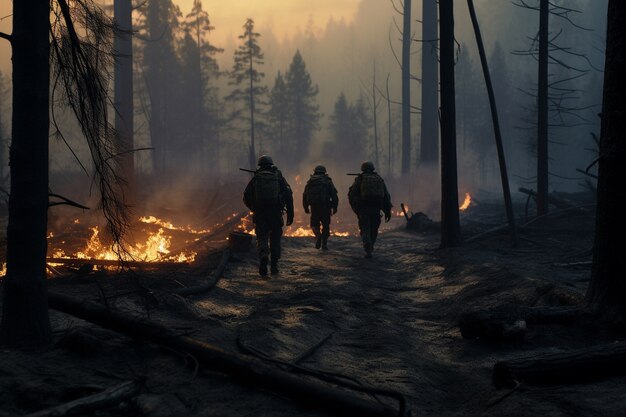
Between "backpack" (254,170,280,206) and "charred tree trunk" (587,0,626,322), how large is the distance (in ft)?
20.8

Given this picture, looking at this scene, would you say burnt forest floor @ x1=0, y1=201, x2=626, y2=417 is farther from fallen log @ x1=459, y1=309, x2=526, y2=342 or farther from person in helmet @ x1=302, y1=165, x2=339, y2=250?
person in helmet @ x1=302, y1=165, x2=339, y2=250

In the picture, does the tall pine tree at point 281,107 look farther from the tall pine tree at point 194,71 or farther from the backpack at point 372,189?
the backpack at point 372,189

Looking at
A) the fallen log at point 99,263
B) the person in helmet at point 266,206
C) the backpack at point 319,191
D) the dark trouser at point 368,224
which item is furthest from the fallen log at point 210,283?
the dark trouser at point 368,224

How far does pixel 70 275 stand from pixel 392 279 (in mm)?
6159

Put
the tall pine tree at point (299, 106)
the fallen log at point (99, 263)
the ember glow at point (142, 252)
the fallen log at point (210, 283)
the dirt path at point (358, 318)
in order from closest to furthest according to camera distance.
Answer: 1. the dirt path at point (358, 318)
2. the fallen log at point (210, 283)
3. the fallen log at point (99, 263)
4. the ember glow at point (142, 252)
5. the tall pine tree at point (299, 106)

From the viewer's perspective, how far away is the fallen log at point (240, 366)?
4305mm

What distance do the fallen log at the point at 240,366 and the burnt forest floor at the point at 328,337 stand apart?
103 mm

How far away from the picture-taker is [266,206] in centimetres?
1188

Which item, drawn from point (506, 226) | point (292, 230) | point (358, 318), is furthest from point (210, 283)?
point (292, 230)

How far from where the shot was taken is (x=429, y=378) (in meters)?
5.89

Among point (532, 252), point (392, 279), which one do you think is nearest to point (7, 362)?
point (392, 279)

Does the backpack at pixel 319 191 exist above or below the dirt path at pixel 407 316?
above

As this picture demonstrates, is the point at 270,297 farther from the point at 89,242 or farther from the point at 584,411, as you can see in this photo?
the point at 89,242

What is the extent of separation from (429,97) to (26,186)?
28518 millimetres
